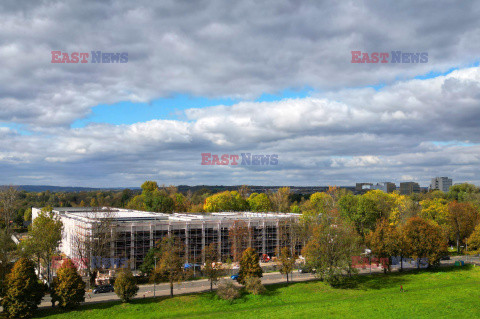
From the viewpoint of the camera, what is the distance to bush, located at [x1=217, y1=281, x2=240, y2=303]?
171ft

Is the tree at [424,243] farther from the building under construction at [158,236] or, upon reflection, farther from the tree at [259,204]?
the tree at [259,204]

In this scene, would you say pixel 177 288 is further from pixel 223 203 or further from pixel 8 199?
pixel 223 203

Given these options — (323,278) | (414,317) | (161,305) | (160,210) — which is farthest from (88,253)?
(160,210)

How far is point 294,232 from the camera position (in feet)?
256

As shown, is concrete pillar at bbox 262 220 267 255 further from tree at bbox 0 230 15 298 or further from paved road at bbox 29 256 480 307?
tree at bbox 0 230 15 298

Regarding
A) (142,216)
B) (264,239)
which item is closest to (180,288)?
(264,239)

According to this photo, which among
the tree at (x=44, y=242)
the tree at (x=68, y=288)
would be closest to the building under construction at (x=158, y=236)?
the tree at (x=44, y=242)

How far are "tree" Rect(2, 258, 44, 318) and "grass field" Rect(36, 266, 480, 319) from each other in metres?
1.92

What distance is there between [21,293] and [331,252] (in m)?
43.6

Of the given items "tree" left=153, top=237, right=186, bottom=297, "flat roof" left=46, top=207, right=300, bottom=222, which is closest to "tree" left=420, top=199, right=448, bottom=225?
"flat roof" left=46, top=207, right=300, bottom=222

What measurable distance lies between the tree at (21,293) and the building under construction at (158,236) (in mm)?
12892

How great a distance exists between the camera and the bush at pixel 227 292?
5222 cm

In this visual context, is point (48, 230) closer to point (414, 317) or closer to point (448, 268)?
point (414, 317)

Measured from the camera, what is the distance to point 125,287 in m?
49.4
